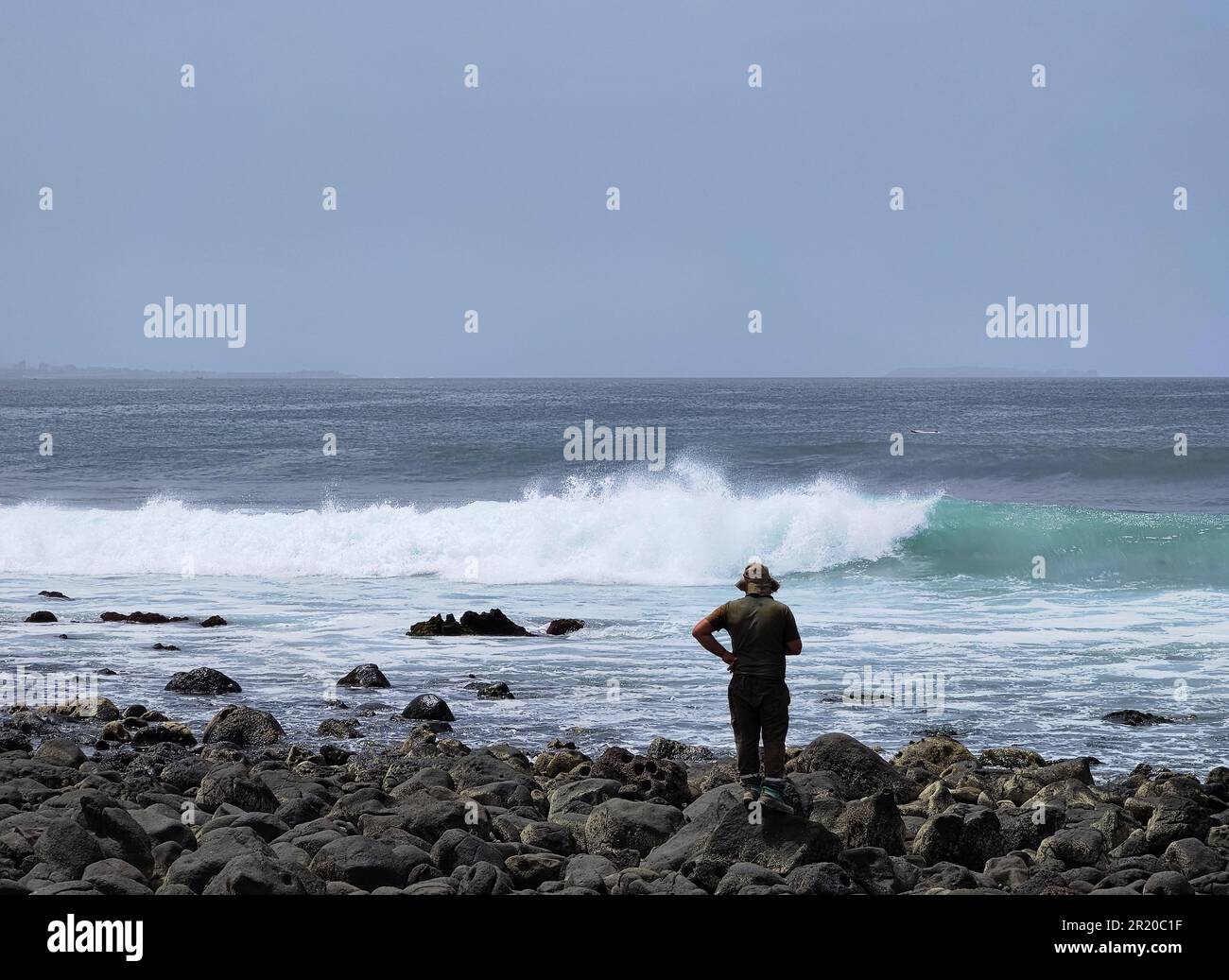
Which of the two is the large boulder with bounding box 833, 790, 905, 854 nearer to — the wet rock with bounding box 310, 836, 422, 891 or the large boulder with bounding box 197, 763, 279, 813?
the wet rock with bounding box 310, 836, 422, 891

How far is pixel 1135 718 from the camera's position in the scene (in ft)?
44.3

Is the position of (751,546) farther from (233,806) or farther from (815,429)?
(815,429)

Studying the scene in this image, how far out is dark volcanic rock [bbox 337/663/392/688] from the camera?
15172mm

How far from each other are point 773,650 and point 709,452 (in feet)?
142

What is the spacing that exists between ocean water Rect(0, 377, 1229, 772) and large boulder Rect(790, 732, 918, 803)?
6.87ft

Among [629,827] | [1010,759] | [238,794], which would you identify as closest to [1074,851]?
[629,827]

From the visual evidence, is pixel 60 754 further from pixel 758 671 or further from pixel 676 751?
pixel 758 671

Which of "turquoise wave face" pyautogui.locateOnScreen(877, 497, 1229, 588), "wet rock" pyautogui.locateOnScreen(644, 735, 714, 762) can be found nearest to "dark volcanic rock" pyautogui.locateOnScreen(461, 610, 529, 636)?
"wet rock" pyautogui.locateOnScreen(644, 735, 714, 762)

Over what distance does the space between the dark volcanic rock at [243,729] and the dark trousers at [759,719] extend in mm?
5821

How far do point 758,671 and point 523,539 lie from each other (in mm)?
20941

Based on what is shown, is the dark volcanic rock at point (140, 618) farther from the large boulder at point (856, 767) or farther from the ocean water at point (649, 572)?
the large boulder at point (856, 767)

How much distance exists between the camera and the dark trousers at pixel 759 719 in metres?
8.13
